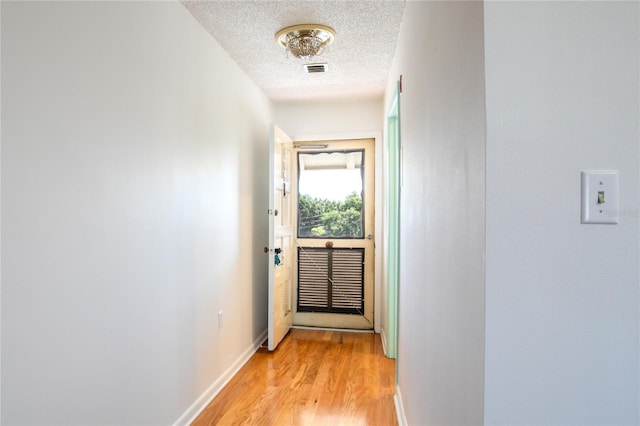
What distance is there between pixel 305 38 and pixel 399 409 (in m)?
2.34

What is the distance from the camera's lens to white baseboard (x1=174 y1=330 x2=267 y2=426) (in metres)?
2.00

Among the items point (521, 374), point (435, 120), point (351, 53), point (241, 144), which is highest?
point (351, 53)

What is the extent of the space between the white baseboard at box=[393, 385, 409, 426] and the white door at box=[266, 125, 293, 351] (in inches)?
48.6

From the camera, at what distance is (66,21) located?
1.25m

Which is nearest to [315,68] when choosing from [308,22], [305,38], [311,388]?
[305,38]

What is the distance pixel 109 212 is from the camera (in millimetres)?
1437

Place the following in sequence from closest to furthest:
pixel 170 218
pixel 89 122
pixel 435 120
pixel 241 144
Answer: pixel 435 120 < pixel 89 122 < pixel 170 218 < pixel 241 144

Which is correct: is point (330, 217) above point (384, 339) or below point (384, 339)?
above

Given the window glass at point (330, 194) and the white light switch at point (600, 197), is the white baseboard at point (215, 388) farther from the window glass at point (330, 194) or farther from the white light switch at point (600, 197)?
the white light switch at point (600, 197)

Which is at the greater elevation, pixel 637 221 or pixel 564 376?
pixel 637 221

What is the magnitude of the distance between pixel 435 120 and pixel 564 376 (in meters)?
0.82

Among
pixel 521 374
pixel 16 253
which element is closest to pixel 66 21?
pixel 16 253

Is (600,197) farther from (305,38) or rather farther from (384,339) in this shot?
(384,339)

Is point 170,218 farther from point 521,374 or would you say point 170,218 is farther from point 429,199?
point 521,374
